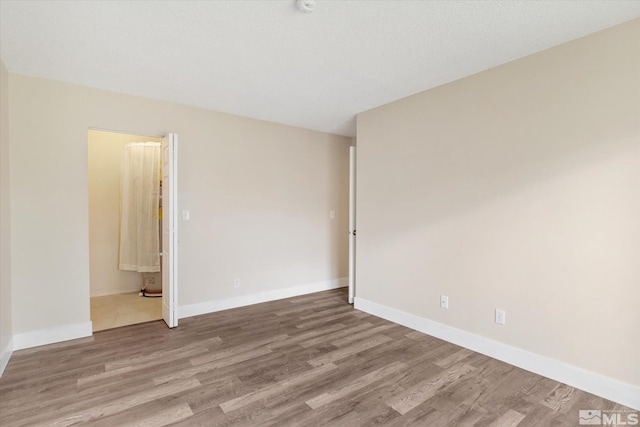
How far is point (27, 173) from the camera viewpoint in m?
2.90

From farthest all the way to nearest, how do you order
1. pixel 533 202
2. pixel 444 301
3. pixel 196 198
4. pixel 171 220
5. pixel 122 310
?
pixel 122 310 → pixel 196 198 → pixel 171 220 → pixel 444 301 → pixel 533 202

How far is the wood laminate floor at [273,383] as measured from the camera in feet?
6.49

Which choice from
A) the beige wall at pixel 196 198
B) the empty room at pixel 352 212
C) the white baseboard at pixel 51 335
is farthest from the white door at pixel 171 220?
the white baseboard at pixel 51 335

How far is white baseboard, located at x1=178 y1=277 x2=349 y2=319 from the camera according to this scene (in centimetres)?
384

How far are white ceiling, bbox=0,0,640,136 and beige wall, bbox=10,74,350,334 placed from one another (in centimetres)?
37

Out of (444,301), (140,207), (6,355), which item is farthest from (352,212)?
(6,355)

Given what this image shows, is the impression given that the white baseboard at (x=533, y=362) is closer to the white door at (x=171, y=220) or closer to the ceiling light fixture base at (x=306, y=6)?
the white door at (x=171, y=220)

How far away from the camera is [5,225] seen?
8.79ft

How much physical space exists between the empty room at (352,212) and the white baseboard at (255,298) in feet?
0.14

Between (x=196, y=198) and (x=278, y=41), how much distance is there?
7.37 ft

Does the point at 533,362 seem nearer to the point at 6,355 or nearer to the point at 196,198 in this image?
the point at 196,198

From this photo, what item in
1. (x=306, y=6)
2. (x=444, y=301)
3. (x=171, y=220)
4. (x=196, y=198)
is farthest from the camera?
(x=196, y=198)

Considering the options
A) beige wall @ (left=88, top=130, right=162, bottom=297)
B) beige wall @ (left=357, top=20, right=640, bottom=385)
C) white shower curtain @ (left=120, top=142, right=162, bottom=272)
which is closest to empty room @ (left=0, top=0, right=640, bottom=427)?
beige wall @ (left=357, top=20, right=640, bottom=385)

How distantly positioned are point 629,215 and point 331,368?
7.79ft
